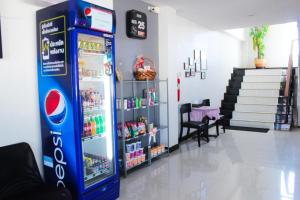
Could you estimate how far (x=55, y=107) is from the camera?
101 inches

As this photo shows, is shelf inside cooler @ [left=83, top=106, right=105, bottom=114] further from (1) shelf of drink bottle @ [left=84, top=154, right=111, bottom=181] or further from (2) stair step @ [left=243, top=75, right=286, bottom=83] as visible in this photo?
(2) stair step @ [left=243, top=75, right=286, bottom=83]

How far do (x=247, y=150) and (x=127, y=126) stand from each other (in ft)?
8.08

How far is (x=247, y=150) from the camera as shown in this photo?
15.8ft

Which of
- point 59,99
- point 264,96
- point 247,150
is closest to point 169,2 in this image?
point 59,99

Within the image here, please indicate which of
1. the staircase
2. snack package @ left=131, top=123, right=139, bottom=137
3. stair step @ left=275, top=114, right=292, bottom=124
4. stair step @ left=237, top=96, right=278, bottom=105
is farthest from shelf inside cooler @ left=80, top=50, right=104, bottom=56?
stair step @ left=237, top=96, right=278, bottom=105

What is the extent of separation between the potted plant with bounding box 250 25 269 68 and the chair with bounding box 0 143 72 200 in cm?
863

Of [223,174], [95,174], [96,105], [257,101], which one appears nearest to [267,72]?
Answer: [257,101]

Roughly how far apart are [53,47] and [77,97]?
1.83 feet

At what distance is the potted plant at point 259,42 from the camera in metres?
8.96

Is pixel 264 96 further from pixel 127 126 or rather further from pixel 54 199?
pixel 54 199

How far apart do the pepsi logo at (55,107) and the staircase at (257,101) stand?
5.52 metres

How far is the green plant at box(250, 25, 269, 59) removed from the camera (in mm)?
8953

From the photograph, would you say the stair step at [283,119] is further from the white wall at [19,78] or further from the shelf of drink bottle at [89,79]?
the white wall at [19,78]

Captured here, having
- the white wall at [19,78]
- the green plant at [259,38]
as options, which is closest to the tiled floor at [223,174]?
the white wall at [19,78]
